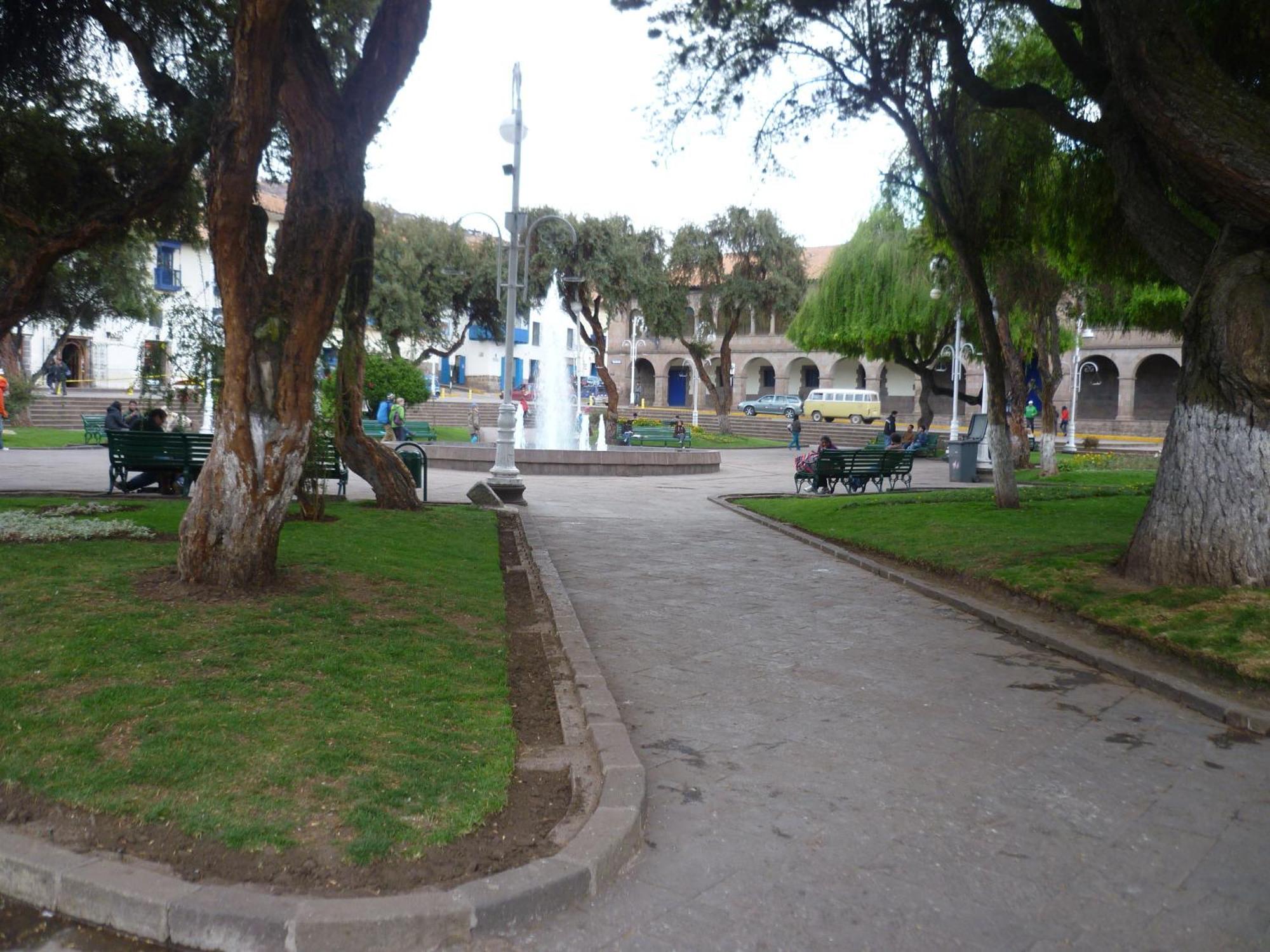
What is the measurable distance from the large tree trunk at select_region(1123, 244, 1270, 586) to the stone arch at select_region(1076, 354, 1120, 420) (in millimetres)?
44198

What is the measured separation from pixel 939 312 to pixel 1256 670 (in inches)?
1148

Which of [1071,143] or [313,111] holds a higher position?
[1071,143]

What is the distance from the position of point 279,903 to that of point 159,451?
11682 mm

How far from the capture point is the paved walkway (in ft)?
10.9

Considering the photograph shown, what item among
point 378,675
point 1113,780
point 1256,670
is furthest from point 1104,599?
point 378,675

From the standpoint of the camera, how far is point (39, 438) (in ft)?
93.4

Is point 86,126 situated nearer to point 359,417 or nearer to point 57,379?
point 359,417

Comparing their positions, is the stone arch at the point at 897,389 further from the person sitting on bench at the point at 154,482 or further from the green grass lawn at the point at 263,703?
the green grass lawn at the point at 263,703

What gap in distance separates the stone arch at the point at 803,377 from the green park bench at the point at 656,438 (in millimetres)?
24364

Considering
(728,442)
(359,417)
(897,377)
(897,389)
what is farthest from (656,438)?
(897,377)

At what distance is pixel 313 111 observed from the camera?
7.11 m

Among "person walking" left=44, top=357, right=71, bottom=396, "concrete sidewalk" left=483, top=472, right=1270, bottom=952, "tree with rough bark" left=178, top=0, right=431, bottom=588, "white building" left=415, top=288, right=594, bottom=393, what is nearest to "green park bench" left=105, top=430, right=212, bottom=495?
"tree with rough bark" left=178, top=0, right=431, bottom=588

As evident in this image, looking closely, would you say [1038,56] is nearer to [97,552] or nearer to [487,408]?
[97,552]

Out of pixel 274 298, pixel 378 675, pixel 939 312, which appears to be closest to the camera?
pixel 378 675
